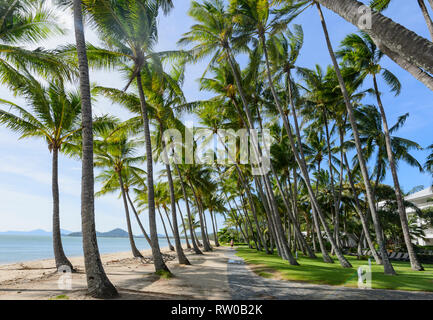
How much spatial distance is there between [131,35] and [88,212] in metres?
7.20

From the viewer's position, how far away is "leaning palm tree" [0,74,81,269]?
1039 centimetres

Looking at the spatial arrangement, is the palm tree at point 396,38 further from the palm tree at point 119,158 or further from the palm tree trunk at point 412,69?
the palm tree at point 119,158

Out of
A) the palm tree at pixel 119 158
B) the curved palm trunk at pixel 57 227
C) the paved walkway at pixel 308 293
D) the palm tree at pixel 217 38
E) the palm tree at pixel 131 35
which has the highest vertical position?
the palm tree at pixel 217 38

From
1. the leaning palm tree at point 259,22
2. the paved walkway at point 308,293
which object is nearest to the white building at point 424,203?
the leaning palm tree at point 259,22

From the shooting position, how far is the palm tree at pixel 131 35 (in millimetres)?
8750

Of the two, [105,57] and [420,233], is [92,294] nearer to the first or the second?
[105,57]

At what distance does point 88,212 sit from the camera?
18.9 feet

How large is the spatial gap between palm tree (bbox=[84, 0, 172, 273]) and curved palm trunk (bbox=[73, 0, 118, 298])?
2482 millimetres

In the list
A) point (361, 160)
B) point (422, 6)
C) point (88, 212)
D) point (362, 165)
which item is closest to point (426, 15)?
point (422, 6)

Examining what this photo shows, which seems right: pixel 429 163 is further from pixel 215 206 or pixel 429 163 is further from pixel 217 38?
pixel 215 206

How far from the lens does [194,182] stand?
24469 mm

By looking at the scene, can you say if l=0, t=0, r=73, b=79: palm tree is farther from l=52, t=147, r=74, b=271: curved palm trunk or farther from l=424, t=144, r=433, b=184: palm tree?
l=424, t=144, r=433, b=184: palm tree

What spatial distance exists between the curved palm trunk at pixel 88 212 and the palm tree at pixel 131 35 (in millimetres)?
2482

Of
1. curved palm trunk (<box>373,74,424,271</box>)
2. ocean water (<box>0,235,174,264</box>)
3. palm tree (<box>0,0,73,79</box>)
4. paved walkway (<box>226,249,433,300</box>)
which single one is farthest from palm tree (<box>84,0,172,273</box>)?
ocean water (<box>0,235,174,264</box>)
